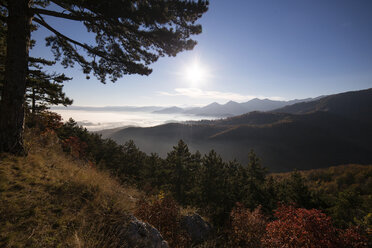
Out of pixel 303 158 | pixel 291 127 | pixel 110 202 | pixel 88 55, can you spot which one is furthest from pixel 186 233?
pixel 291 127

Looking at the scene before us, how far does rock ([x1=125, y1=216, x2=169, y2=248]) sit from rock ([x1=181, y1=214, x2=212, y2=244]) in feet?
6.72

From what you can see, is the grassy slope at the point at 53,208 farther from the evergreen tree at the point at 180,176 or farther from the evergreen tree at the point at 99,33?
the evergreen tree at the point at 180,176

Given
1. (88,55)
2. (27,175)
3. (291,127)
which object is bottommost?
(291,127)

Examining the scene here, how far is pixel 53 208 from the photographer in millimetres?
3277

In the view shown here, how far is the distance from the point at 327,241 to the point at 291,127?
19037 centimetres

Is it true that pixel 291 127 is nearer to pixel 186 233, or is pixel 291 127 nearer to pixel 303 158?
pixel 303 158

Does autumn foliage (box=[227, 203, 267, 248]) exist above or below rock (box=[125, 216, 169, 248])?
below

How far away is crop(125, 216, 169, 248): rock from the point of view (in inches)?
131

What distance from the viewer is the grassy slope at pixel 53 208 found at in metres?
2.56

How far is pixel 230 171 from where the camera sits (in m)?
27.0

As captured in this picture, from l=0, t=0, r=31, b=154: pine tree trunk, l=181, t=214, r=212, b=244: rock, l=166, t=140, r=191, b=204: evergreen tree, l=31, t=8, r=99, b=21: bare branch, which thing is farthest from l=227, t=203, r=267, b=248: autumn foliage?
l=166, t=140, r=191, b=204: evergreen tree

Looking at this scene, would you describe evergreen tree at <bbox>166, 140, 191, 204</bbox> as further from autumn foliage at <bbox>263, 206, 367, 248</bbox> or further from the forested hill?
the forested hill

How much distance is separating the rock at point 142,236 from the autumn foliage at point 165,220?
2.64 feet

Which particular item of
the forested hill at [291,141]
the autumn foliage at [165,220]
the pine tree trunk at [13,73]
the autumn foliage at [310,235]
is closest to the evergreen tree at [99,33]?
the pine tree trunk at [13,73]
